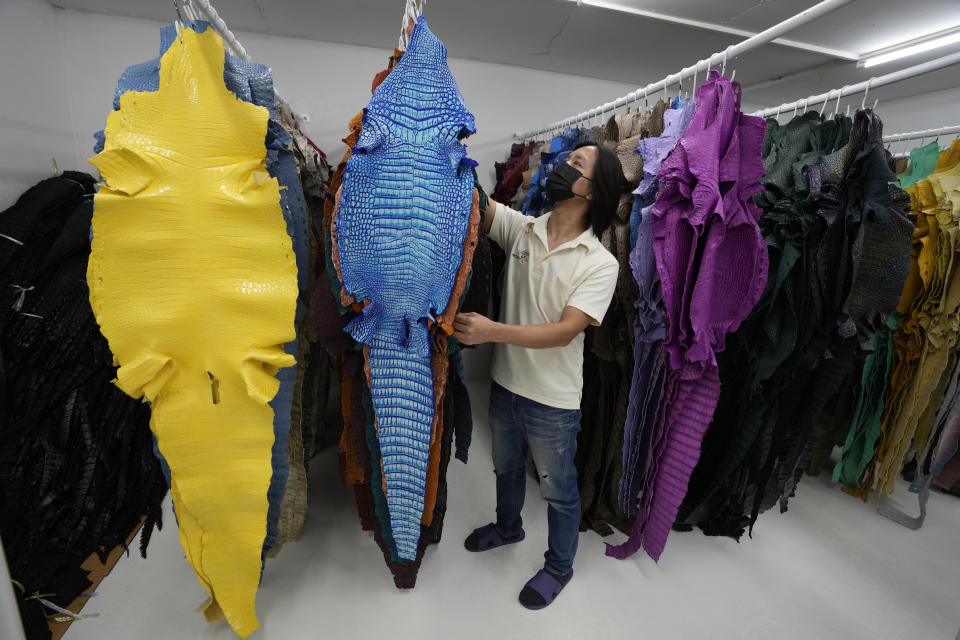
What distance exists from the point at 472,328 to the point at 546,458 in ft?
1.94

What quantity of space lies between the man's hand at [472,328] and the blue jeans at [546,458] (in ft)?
1.31

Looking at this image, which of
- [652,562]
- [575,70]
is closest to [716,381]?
[652,562]

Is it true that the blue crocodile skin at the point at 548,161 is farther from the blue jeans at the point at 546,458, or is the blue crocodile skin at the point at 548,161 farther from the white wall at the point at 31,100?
the white wall at the point at 31,100

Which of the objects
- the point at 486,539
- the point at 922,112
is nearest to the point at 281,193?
the point at 486,539

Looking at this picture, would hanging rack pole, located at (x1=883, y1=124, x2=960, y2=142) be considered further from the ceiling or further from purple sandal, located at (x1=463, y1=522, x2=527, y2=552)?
purple sandal, located at (x1=463, y1=522, x2=527, y2=552)

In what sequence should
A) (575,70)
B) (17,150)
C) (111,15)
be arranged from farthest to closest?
(575,70) < (111,15) < (17,150)

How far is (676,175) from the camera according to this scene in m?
1.15

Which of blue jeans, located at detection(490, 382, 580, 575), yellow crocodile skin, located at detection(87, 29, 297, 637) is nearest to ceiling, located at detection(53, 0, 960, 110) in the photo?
yellow crocodile skin, located at detection(87, 29, 297, 637)

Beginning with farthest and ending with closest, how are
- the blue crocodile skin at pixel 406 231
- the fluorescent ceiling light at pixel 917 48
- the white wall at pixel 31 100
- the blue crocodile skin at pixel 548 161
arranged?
the fluorescent ceiling light at pixel 917 48 → the blue crocodile skin at pixel 548 161 → the white wall at pixel 31 100 → the blue crocodile skin at pixel 406 231

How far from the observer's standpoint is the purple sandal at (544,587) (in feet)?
4.55

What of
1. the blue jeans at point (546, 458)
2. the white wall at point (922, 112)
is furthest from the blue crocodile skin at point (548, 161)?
the white wall at point (922, 112)

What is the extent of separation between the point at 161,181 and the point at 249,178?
0.15m

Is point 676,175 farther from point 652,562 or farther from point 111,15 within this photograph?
point 111,15

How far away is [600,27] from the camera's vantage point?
2150 millimetres
